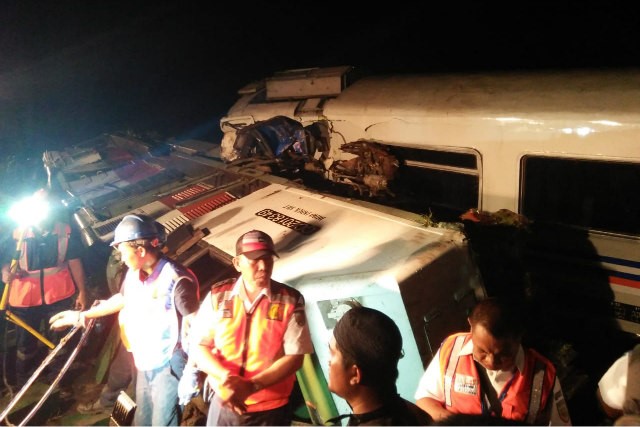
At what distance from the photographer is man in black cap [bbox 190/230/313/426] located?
2.22m

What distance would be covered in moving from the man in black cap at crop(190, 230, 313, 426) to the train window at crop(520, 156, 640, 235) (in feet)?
8.18

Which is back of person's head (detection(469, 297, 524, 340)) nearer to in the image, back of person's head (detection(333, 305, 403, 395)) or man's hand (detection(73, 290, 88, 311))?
back of person's head (detection(333, 305, 403, 395))

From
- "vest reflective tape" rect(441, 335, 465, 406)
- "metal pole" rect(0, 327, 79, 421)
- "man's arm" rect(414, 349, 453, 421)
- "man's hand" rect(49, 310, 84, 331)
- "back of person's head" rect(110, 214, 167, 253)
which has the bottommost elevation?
"metal pole" rect(0, 327, 79, 421)

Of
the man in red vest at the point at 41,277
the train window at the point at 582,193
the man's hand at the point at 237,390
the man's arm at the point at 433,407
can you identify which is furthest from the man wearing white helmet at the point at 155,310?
the train window at the point at 582,193

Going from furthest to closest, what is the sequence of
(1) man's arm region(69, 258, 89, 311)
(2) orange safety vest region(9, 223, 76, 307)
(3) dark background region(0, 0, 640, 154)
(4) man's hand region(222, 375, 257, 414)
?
(3) dark background region(0, 0, 640, 154) → (1) man's arm region(69, 258, 89, 311) → (2) orange safety vest region(9, 223, 76, 307) → (4) man's hand region(222, 375, 257, 414)

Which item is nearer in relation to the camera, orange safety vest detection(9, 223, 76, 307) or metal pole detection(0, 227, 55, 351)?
metal pole detection(0, 227, 55, 351)

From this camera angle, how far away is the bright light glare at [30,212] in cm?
440

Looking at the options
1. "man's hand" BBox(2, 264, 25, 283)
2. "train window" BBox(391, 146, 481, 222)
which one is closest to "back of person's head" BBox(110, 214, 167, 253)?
"train window" BBox(391, 146, 481, 222)

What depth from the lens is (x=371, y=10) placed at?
20.9m

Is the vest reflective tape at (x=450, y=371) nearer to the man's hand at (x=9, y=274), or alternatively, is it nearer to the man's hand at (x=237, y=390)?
the man's hand at (x=237, y=390)

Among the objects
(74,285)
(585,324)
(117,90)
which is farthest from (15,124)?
(585,324)

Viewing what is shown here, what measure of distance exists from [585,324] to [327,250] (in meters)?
2.53

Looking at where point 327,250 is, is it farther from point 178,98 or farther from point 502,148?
point 178,98

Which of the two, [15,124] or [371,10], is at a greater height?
[371,10]
